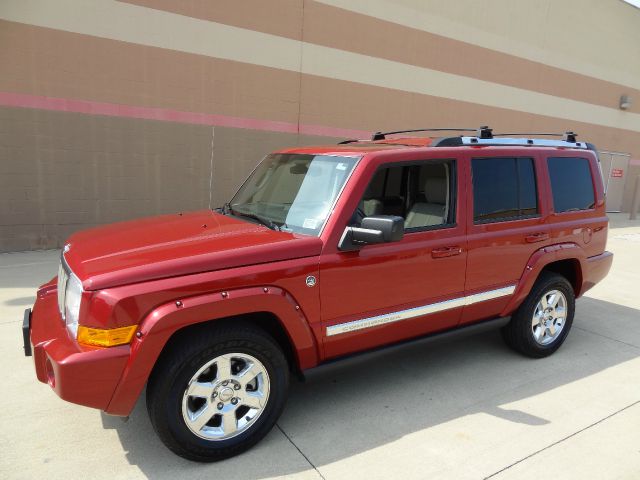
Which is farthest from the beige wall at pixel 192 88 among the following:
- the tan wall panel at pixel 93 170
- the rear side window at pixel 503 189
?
the rear side window at pixel 503 189

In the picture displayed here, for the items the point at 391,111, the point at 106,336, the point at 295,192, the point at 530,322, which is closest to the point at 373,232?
the point at 295,192

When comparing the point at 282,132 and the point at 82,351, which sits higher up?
the point at 282,132

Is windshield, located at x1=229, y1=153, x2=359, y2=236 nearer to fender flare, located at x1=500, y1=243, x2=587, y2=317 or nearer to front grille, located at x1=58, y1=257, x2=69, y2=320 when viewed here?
front grille, located at x1=58, y1=257, x2=69, y2=320

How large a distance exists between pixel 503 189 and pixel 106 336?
2.99 m

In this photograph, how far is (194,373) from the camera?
8.38 ft

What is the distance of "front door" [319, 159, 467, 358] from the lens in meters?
2.99

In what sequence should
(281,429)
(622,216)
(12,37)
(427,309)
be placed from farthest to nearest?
(622,216) < (12,37) < (427,309) < (281,429)

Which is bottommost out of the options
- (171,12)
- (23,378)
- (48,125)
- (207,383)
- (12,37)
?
(23,378)

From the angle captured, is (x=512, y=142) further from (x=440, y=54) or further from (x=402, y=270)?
(x=440, y=54)

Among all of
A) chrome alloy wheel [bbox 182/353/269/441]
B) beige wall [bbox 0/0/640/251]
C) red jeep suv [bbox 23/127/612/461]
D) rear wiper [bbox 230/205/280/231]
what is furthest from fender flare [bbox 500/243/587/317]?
beige wall [bbox 0/0/640/251]

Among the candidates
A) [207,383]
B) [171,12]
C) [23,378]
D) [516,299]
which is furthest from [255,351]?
[171,12]

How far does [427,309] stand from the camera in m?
3.39

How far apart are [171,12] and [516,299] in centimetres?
727

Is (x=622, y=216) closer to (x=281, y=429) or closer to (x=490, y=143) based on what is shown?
(x=490, y=143)
